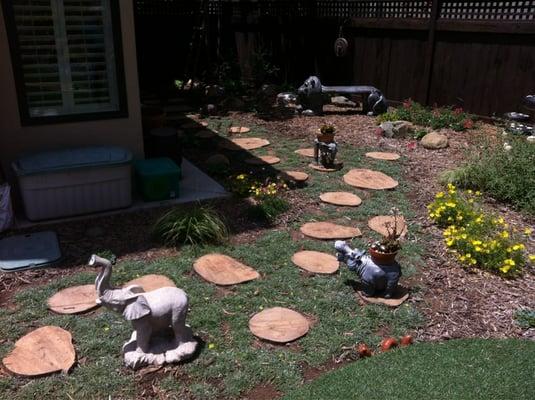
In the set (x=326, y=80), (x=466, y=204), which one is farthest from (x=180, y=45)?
(x=466, y=204)

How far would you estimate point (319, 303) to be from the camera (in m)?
3.43

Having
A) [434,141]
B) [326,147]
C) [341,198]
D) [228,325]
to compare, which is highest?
[326,147]

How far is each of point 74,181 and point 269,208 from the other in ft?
5.83

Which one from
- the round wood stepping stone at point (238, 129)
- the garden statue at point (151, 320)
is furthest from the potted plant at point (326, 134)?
the garden statue at point (151, 320)

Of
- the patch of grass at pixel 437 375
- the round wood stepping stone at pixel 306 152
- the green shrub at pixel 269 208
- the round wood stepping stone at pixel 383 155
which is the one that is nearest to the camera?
the patch of grass at pixel 437 375

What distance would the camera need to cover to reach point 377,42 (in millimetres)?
9258

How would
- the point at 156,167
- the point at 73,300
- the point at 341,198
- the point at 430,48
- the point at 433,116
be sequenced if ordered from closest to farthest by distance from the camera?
the point at 73,300
the point at 156,167
the point at 341,198
the point at 433,116
the point at 430,48

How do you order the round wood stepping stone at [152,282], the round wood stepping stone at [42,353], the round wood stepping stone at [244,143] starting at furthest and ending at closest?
the round wood stepping stone at [244,143], the round wood stepping stone at [152,282], the round wood stepping stone at [42,353]

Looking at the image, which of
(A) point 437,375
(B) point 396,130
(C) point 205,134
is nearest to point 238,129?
(C) point 205,134

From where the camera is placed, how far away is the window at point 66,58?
4.59 metres

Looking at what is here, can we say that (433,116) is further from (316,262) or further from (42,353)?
(42,353)

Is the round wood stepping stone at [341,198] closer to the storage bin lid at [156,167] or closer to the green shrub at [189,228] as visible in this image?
the green shrub at [189,228]

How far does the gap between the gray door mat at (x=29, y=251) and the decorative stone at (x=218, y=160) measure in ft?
7.44

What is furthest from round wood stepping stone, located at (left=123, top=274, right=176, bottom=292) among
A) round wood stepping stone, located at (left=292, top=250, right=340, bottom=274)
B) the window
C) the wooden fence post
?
the wooden fence post
